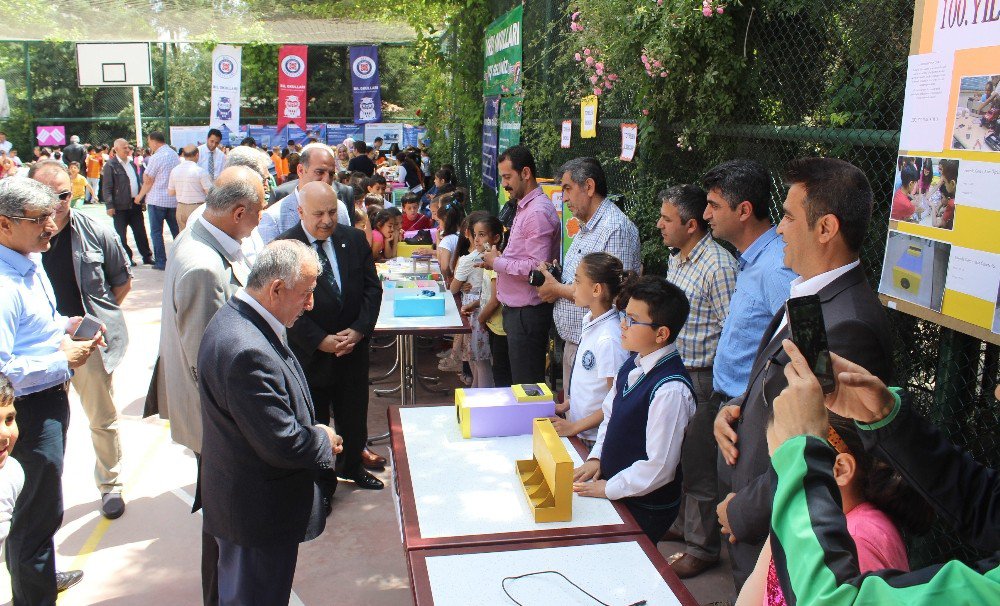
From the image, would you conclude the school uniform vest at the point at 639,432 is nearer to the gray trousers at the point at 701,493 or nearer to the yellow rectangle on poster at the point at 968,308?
the yellow rectangle on poster at the point at 968,308

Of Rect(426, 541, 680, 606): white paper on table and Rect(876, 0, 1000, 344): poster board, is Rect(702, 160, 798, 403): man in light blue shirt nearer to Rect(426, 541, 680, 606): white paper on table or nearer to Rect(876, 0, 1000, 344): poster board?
Rect(876, 0, 1000, 344): poster board

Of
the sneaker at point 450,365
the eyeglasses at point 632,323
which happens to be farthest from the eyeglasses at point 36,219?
the sneaker at point 450,365

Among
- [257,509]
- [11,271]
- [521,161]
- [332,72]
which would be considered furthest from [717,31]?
[332,72]

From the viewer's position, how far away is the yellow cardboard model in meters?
2.44

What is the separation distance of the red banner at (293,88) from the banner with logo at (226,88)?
69.7 inches

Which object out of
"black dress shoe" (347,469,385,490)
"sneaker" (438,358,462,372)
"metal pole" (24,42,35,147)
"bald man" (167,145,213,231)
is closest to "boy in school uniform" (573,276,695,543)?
"black dress shoe" (347,469,385,490)

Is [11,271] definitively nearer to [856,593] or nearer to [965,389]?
[856,593]

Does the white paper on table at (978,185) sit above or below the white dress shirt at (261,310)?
above

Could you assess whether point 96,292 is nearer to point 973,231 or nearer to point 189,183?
point 973,231

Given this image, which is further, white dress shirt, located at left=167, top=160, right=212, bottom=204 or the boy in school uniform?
white dress shirt, located at left=167, top=160, right=212, bottom=204

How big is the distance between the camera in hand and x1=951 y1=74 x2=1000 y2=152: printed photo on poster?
2566mm

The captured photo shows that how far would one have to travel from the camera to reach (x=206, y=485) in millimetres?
2697

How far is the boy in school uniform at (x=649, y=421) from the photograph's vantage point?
269 centimetres

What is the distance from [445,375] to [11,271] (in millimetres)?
4411
